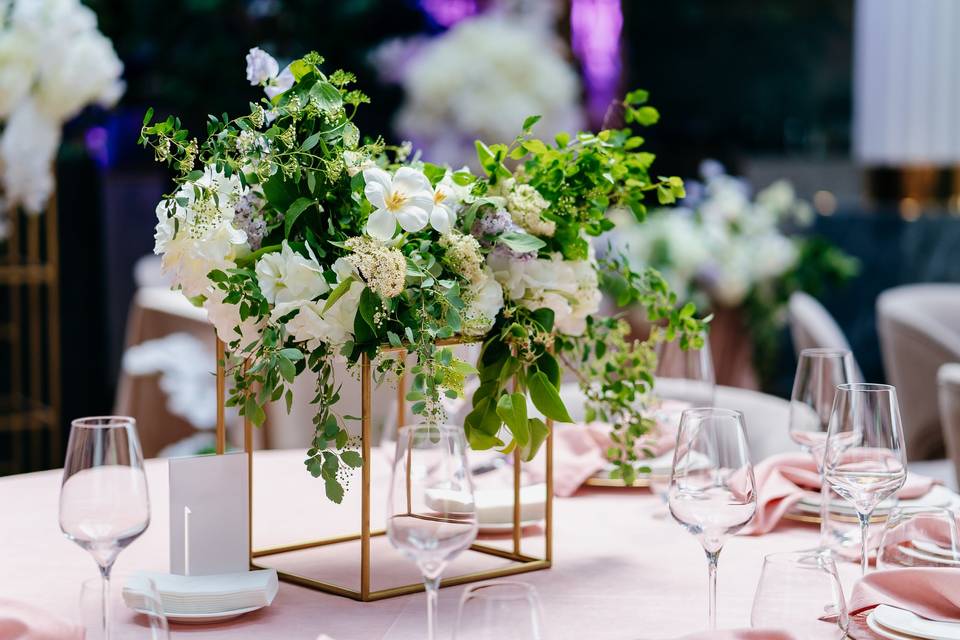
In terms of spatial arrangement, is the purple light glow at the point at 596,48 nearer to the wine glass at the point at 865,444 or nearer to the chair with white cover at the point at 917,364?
the chair with white cover at the point at 917,364

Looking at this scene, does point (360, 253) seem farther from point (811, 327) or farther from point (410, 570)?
point (811, 327)

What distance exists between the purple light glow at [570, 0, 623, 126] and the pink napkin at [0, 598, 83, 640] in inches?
185

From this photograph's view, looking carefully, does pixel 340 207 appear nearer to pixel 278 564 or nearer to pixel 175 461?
pixel 175 461

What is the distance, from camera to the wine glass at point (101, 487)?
1.07 m

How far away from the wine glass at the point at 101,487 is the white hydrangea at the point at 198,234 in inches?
8.9

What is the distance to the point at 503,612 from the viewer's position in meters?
0.89

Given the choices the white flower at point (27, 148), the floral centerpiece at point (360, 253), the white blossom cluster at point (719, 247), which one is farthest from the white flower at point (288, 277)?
the white blossom cluster at point (719, 247)

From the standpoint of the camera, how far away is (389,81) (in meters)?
4.50

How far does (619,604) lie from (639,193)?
0.49 meters

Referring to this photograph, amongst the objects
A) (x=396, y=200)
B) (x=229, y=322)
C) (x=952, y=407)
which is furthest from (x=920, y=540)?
(x=952, y=407)

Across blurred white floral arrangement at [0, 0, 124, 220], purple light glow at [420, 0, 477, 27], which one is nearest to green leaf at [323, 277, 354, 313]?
blurred white floral arrangement at [0, 0, 124, 220]

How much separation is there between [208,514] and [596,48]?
4.80 metres

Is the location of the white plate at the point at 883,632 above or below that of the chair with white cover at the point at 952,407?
below

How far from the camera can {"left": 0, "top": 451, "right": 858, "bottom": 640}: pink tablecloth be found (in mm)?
1243
